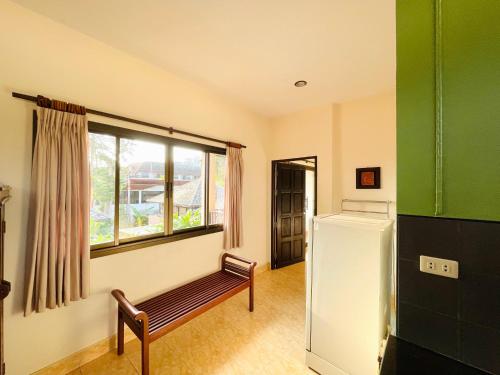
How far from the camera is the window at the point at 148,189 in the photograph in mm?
1933

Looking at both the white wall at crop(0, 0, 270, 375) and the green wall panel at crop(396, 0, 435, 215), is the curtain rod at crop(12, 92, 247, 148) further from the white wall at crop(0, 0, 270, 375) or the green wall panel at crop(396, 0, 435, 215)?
the green wall panel at crop(396, 0, 435, 215)

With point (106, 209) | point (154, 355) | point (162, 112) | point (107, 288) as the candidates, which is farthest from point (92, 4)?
point (154, 355)

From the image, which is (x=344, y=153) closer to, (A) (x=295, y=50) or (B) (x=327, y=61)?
(B) (x=327, y=61)

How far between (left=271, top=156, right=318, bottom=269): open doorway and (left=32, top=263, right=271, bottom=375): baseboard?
2522mm

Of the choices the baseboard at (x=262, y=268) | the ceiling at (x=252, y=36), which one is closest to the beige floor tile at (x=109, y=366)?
the baseboard at (x=262, y=268)

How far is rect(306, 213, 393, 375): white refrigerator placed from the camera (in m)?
1.44

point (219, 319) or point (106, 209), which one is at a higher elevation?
point (106, 209)

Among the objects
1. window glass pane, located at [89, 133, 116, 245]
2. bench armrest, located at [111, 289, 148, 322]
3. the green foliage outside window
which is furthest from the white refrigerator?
window glass pane, located at [89, 133, 116, 245]

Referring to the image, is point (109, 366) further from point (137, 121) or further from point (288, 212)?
point (288, 212)

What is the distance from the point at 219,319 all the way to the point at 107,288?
1.20 m

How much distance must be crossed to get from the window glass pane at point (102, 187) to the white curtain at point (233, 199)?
1358mm

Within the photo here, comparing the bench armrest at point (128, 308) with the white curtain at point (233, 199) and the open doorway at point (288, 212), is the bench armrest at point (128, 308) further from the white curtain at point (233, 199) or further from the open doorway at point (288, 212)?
the open doorway at point (288, 212)

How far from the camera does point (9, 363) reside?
1.45 meters

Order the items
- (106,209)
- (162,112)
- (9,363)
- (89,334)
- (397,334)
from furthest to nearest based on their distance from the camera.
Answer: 1. (162,112)
2. (106,209)
3. (89,334)
4. (9,363)
5. (397,334)
